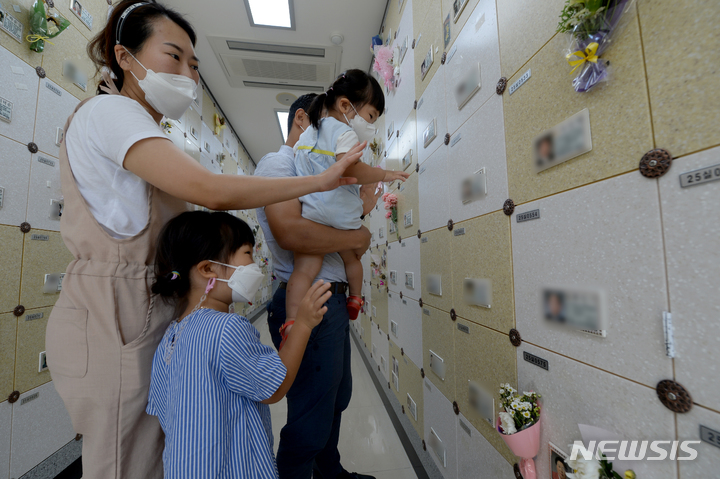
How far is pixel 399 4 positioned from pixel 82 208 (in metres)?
2.44

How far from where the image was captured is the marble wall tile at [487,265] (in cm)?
88

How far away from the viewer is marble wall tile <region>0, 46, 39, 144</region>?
1.35 m

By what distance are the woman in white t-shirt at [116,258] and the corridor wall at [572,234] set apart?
56cm

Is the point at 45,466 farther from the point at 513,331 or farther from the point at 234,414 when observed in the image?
the point at 513,331

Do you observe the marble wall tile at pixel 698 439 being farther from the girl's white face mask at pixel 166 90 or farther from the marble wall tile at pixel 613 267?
the girl's white face mask at pixel 166 90

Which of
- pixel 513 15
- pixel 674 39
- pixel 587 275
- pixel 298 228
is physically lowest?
pixel 587 275

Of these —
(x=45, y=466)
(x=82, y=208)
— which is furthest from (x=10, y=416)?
(x=82, y=208)

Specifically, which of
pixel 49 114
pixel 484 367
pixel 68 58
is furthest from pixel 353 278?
pixel 68 58

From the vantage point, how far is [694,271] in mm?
442

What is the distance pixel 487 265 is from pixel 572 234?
1.15 ft

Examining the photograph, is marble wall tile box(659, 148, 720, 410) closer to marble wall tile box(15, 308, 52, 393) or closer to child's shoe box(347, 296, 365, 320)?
child's shoe box(347, 296, 365, 320)

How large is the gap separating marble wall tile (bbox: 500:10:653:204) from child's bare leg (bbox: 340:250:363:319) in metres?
0.63

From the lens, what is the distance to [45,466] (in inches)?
58.5

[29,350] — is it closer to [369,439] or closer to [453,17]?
[369,439]
